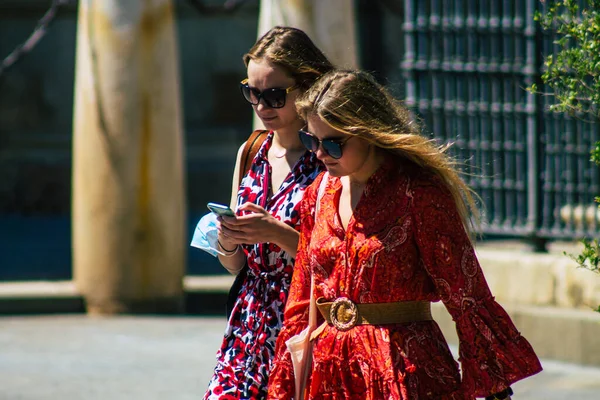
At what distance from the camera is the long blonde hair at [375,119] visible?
13.3ft

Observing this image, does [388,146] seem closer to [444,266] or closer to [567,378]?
[444,266]

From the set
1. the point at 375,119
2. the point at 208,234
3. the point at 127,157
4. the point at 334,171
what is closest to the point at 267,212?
the point at 208,234

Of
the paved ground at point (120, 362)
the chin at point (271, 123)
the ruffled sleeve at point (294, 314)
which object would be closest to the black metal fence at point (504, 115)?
the paved ground at point (120, 362)

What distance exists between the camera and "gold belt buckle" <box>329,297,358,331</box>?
4.10 metres

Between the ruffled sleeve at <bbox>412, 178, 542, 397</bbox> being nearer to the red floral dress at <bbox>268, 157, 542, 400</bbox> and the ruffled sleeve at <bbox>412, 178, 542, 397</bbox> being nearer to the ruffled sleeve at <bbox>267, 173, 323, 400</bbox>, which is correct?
the red floral dress at <bbox>268, 157, 542, 400</bbox>

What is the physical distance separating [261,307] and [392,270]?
0.86 m

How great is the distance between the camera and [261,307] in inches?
188

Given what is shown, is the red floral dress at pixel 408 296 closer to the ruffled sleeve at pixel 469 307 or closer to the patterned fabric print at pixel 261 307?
the ruffled sleeve at pixel 469 307

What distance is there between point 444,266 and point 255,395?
104cm

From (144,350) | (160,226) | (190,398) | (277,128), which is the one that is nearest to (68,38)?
(160,226)

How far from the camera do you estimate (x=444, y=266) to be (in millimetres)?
3973

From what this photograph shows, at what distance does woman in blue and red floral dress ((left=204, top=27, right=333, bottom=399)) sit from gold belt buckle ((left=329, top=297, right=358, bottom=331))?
47 centimetres

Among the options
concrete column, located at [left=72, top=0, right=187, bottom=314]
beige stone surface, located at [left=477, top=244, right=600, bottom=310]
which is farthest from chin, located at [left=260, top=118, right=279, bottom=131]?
concrete column, located at [left=72, top=0, right=187, bottom=314]

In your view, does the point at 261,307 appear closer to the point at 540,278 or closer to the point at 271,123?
the point at 271,123
